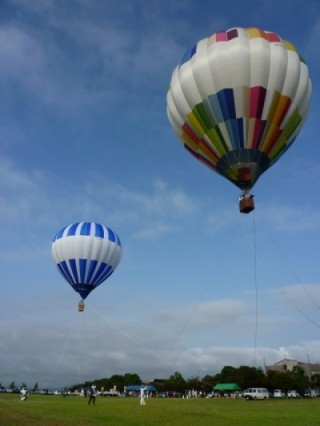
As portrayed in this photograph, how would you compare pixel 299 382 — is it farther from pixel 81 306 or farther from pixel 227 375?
pixel 81 306

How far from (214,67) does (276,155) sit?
22.4 feet

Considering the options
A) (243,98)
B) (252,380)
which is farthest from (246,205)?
(252,380)

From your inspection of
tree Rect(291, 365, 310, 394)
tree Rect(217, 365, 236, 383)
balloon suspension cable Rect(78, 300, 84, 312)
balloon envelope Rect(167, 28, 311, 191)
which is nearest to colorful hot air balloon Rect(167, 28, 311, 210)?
balloon envelope Rect(167, 28, 311, 191)

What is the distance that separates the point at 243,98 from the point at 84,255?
24022 millimetres

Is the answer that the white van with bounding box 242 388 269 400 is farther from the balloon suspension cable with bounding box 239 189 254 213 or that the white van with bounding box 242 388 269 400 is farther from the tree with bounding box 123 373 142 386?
the tree with bounding box 123 373 142 386

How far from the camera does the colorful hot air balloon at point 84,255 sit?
4469 cm

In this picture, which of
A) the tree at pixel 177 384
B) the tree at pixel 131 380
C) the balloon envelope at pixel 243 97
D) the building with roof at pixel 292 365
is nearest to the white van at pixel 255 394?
the balloon envelope at pixel 243 97

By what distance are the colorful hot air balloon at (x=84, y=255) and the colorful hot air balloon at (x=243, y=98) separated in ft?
65.1

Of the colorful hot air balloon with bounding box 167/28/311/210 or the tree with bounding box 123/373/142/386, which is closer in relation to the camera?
the colorful hot air balloon with bounding box 167/28/311/210

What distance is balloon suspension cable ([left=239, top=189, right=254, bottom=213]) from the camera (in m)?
28.2

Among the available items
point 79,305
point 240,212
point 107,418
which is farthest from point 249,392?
point 107,418

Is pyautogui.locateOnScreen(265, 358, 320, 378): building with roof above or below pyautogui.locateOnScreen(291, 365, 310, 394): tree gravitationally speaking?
above

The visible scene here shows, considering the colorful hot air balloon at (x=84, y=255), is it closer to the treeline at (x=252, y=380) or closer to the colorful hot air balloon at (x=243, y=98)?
the colorful hot air balloon at (x=243, y=98)

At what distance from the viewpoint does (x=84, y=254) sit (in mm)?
44438
